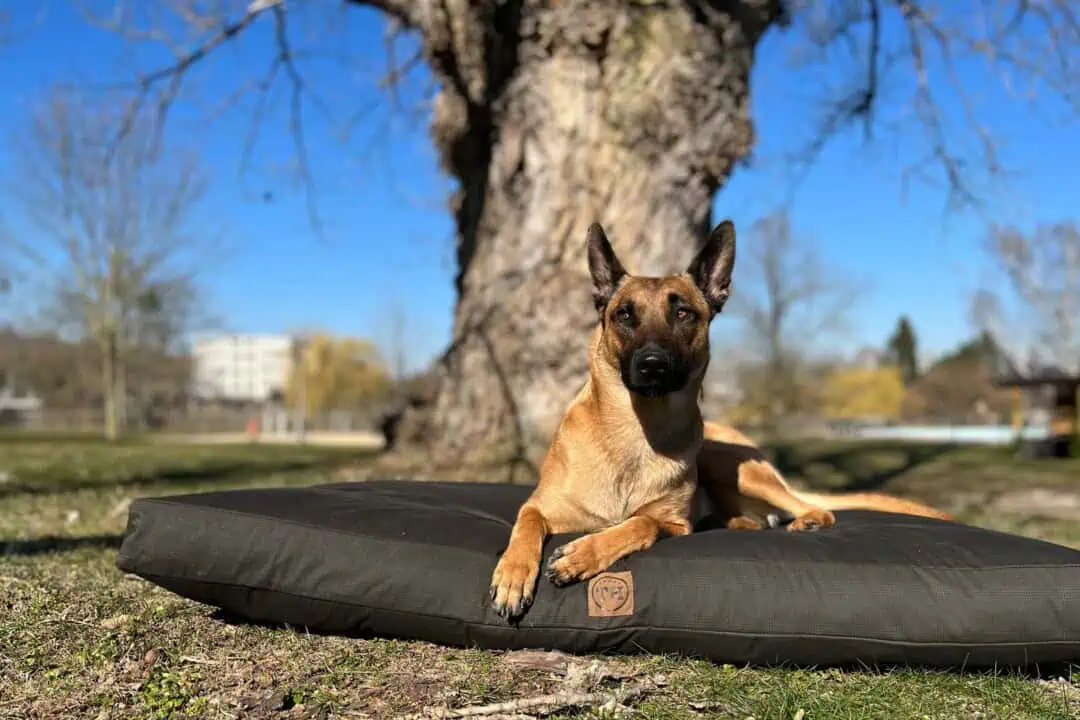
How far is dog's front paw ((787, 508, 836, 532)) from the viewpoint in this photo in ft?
14.2

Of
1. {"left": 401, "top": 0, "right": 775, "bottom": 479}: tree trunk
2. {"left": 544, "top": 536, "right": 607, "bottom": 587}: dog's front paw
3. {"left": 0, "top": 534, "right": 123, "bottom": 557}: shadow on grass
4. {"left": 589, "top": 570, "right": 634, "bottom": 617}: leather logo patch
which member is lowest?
{"left": 0, "top": 534, "right": 123, "bottom": 557}: shadow on grass

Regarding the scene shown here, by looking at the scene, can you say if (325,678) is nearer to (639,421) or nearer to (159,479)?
(639,421)

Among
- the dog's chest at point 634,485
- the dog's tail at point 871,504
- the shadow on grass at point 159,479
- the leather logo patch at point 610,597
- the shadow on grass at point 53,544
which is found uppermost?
the dog's chest at point 634,485

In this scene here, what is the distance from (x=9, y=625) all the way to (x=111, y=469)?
355 inches

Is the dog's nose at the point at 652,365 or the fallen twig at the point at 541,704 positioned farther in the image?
the dog's nose at the point at 652,365

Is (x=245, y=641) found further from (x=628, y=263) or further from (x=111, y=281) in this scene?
(x=111, y=281)

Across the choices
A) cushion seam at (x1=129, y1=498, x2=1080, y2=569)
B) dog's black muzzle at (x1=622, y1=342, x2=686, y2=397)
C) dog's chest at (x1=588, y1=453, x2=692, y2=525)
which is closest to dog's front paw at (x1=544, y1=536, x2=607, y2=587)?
cushion seam at (x1=129, y1=498, x2=1080, y2=569)

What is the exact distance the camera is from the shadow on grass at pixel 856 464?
472 inches

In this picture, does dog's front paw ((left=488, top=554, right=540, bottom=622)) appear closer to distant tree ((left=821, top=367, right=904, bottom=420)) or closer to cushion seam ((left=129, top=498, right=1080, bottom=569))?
cushion seam ((left=129, top=498, right=1080, bottom=569))

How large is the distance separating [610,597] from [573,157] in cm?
584

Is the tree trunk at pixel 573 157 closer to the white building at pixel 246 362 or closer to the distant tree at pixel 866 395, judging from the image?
the distant tree at pixel 866 395

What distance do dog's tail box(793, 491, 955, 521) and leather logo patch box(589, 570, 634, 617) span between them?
6.65 ft

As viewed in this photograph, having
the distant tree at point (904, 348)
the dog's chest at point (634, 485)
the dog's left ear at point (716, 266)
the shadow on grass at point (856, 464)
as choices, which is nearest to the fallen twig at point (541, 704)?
the dog's chest at point (634, 485)

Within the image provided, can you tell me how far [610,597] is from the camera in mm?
3176
